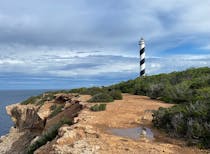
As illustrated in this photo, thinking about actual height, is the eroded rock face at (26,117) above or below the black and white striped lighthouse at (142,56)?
below

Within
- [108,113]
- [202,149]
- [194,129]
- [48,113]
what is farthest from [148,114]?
[48,113]

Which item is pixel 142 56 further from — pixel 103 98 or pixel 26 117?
pixel 103 98

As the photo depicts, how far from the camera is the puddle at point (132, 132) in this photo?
28.6 ft

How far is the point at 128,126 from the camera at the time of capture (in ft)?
33.2

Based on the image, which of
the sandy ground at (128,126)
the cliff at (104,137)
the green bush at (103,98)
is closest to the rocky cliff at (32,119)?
the cliff at (104,137)

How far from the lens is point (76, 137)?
847 cm

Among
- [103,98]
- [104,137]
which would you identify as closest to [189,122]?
[104,137]

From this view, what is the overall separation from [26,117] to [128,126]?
45.0 feet

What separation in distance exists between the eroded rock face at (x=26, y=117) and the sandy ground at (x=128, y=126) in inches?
273

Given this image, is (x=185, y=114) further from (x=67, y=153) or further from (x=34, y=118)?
(x=34, y=118)

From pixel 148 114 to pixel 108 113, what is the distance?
1.53 meters

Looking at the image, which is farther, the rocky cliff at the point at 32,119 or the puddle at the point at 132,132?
the rocky cliff at the point at 32,119

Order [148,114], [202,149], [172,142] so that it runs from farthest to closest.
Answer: [148,114]
[172,142]
[202,149]

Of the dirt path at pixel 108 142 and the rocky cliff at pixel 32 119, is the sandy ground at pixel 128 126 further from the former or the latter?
the rocky cliff at pixel 32 119
